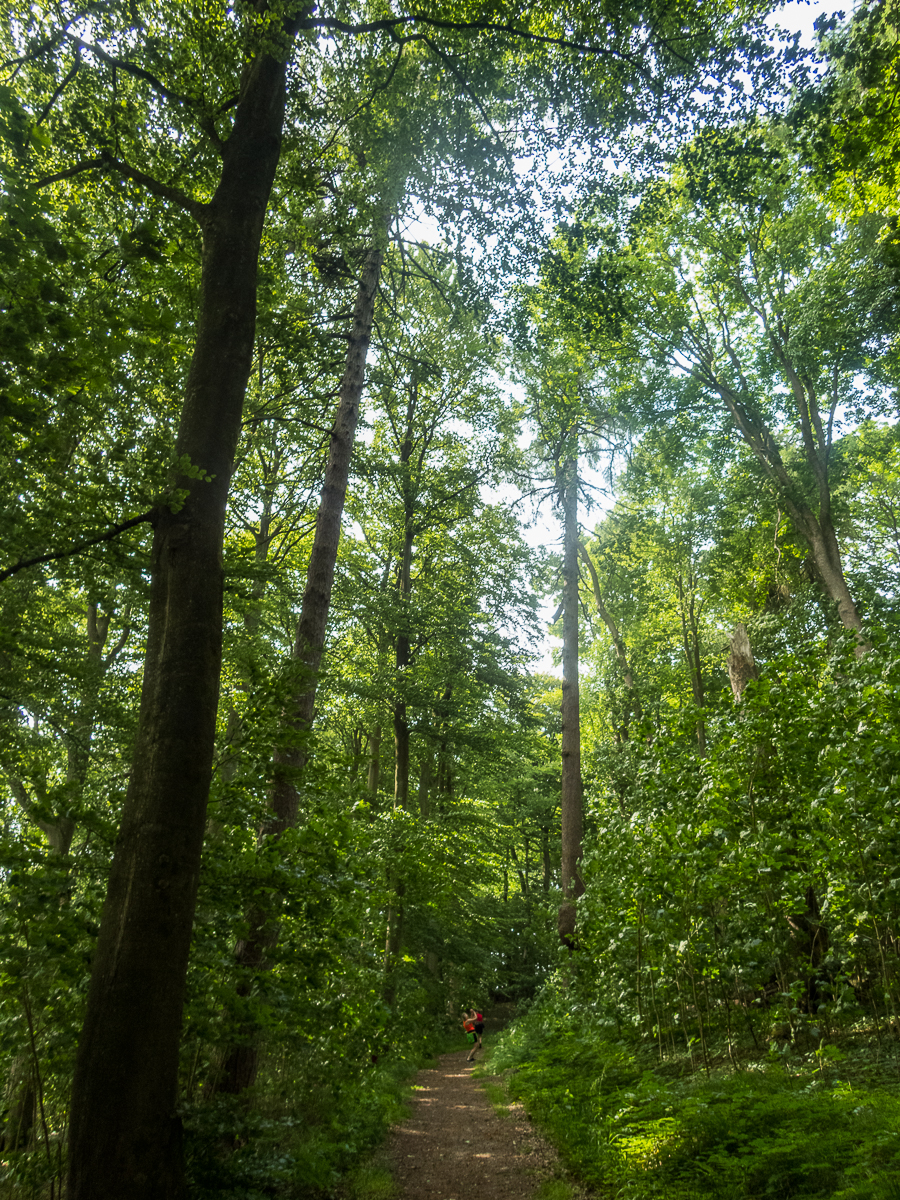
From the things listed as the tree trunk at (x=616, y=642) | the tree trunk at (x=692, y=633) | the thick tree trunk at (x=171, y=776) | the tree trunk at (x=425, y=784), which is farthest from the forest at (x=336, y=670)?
the tree trunk at (x=616, y=642)

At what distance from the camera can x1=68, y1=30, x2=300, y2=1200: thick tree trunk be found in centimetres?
259

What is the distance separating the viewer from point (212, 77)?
5391 millimetres

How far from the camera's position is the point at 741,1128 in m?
4.00

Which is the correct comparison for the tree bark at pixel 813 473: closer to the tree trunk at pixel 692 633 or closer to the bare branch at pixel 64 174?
the tree trunk at pixel 692 633

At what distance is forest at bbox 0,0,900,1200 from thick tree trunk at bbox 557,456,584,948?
0.11 meters

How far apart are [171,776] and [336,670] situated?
1128 centimetres

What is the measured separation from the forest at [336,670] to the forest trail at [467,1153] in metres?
0.40

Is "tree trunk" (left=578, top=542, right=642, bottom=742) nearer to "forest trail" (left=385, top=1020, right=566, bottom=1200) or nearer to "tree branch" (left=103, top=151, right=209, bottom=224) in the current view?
"forest trail" (left=385, top=1020, right=566, bottom=1200)

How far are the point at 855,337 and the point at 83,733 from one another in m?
16.0

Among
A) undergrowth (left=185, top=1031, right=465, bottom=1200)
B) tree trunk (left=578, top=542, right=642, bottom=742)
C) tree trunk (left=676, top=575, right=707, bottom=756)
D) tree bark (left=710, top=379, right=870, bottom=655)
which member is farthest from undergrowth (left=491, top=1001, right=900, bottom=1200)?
tree trunk (left=676, top=575, right=707, bottom=756)

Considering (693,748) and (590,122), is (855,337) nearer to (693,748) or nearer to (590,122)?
(590,122)

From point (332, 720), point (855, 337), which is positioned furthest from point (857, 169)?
point (332, 720)

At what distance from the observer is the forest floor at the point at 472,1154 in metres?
5.24

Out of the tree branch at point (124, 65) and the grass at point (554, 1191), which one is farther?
the grass at point (554, 1191)
